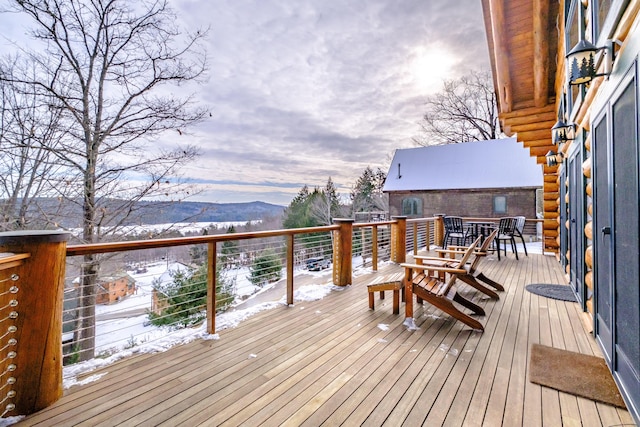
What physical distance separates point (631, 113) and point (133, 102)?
8.48m

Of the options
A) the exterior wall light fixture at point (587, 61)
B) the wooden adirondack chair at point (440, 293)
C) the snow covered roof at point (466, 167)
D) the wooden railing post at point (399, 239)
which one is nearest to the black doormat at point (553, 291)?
the wooden adirondack chair at point (440, 293)

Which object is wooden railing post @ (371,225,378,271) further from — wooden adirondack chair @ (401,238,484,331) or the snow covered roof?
the snow covered roof

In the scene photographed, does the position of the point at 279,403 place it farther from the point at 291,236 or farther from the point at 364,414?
the point at 291,236

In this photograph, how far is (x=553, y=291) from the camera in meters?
4.10

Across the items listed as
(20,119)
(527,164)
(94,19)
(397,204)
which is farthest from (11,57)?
(527,164)

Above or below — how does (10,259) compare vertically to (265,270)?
above

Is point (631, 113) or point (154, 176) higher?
point (154, 176)

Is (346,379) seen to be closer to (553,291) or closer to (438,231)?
(553,291)

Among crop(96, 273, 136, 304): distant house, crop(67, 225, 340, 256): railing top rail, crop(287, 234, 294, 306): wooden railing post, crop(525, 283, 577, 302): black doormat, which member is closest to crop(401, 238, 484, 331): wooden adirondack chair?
crop(287, 234, 294, 306): wooden railing post

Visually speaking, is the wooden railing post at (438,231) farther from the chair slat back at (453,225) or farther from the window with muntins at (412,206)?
the window with muntins at (412,206)

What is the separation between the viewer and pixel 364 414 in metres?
1.65

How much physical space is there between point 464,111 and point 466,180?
6021 millimetres

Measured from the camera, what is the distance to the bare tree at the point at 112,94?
20.1 feet

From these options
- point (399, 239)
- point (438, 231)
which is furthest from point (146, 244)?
point (438, 231)
